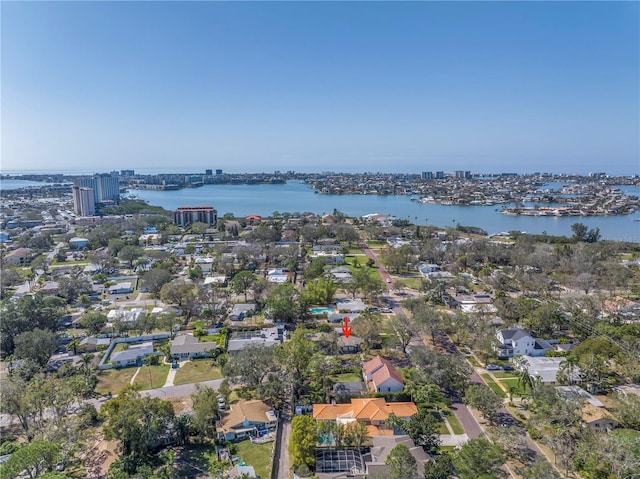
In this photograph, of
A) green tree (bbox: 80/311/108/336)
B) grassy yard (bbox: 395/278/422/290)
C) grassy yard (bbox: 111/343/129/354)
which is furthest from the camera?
grassy yard (bbox: 395/278/422/290)

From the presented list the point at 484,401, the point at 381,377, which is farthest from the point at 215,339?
the point at 484,401

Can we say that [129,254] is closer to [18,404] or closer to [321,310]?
[321,310]

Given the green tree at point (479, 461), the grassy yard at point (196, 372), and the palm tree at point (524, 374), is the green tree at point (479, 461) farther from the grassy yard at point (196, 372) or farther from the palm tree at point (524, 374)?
the grassy yard at point (196, 372)

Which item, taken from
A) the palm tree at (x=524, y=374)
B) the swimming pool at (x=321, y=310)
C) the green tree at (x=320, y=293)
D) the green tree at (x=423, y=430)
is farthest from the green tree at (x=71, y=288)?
the palm tree at (x=524, y=374)

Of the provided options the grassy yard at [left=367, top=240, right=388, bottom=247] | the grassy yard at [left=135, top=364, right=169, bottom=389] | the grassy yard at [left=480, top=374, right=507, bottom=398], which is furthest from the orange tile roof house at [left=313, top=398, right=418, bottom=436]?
the grassy yard at [left=367, top=240, right=388, bottom=247]

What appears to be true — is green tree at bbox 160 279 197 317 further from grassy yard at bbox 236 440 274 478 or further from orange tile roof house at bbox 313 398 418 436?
orange tile roof house at bbox 313 398 418 436

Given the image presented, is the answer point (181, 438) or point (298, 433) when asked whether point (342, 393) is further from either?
point (181, 438)
